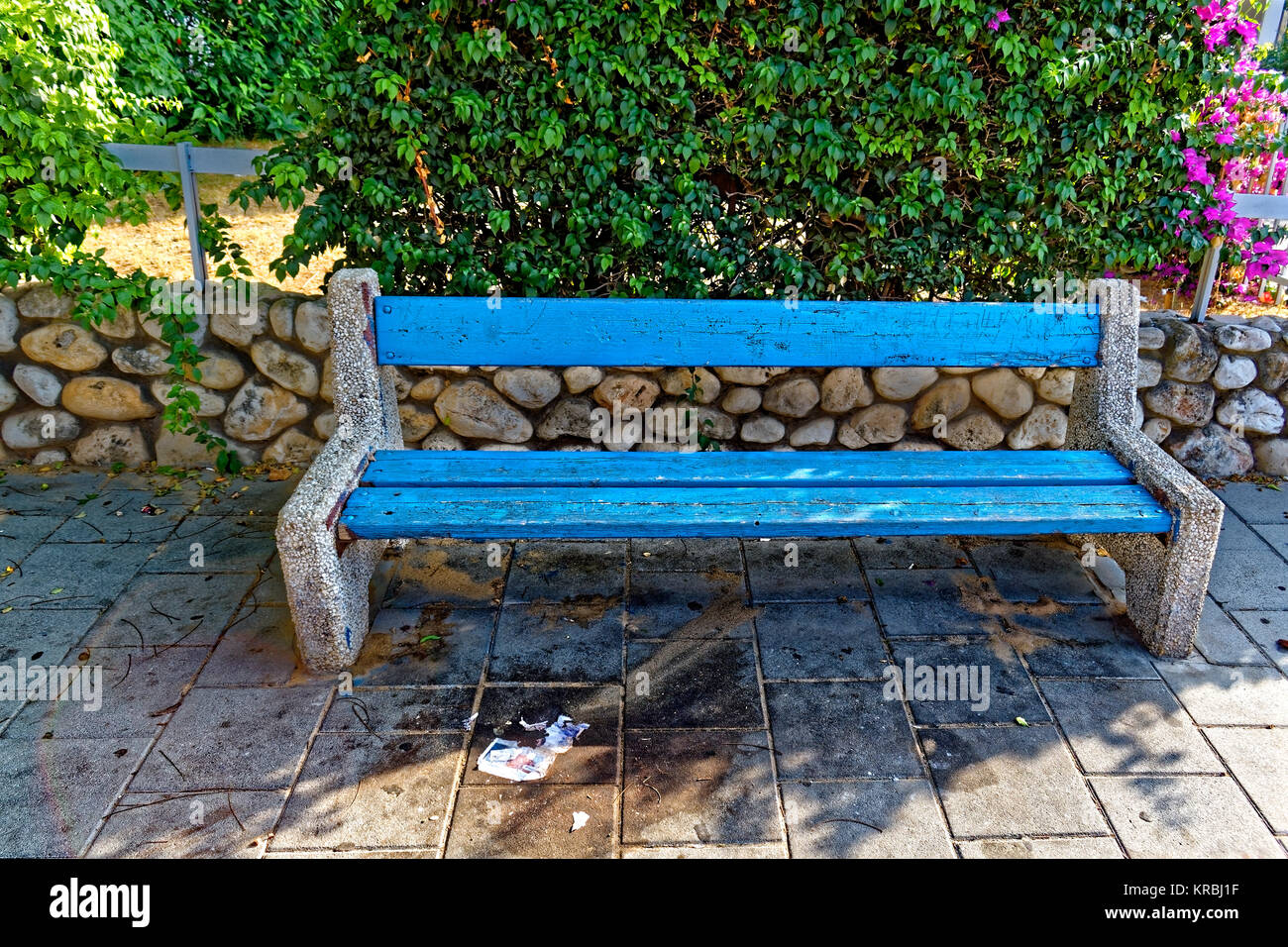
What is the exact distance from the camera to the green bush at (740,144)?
3.96 meters

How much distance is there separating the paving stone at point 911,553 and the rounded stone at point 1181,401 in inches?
52.9

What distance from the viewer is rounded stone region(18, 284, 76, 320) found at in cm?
441

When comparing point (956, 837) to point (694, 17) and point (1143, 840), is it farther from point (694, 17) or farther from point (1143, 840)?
point (694, 17)

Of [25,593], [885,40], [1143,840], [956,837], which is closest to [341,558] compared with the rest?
[25,593]

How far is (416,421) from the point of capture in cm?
450

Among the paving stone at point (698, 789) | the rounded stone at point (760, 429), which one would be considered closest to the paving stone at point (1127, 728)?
the paving stone at point (698, 789)

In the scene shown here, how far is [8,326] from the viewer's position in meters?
4.43

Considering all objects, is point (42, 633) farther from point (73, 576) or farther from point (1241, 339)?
point (1241, 339)

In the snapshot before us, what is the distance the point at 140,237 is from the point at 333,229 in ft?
10.1

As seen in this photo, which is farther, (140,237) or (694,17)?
(140,237)

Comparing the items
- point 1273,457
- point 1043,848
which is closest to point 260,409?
point 1043,848

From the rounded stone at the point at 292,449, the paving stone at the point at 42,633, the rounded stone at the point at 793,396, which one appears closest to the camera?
the paving stone at the point at 42,633

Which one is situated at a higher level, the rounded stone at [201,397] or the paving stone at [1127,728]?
the rounded stone at [201,397]

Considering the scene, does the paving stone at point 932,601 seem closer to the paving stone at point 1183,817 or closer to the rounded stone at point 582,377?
the paving stone at point 1183,817
